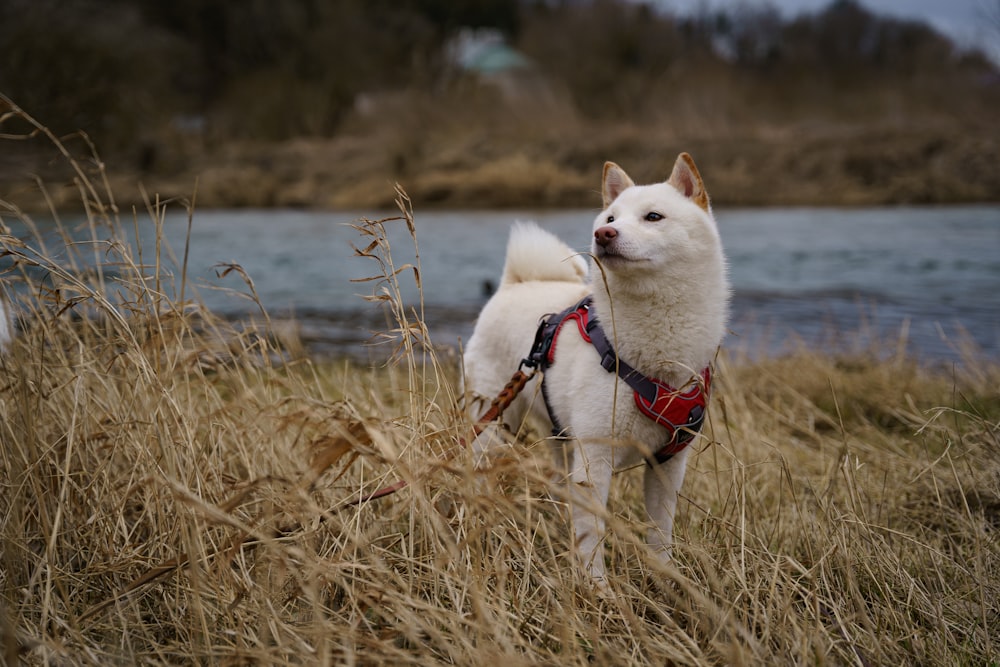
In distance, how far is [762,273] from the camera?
344 inches

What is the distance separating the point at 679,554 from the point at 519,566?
1.45 feet

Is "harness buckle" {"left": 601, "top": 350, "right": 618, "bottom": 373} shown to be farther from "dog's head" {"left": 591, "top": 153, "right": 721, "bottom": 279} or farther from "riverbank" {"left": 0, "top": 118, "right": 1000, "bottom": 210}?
"riverbank" {"left": 0, "top": 118, "right": 1000, "bottom": 210}

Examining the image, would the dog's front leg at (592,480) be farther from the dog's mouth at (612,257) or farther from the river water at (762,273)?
the river water at (762,273)

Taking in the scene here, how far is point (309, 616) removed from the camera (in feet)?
5.36

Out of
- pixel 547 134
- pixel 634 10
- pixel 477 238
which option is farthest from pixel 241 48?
pixel 477 238

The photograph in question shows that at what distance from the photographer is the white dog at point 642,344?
1.87m

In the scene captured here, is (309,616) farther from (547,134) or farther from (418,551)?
(547,134)

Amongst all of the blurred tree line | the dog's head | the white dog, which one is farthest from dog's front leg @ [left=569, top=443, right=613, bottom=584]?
the blurred tree line

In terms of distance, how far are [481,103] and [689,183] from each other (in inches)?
912

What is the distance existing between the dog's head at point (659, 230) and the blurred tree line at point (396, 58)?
308 inches

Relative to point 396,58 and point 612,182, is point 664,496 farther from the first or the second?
point 396,58

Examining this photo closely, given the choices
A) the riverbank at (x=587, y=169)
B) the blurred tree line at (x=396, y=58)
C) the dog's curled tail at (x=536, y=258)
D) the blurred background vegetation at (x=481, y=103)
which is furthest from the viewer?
the riverbank at (x=587, y=169)

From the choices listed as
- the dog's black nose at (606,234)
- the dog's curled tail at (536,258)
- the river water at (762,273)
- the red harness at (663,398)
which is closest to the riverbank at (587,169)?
the river water at (762,273)

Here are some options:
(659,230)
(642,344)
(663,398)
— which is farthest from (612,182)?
(663,398)
